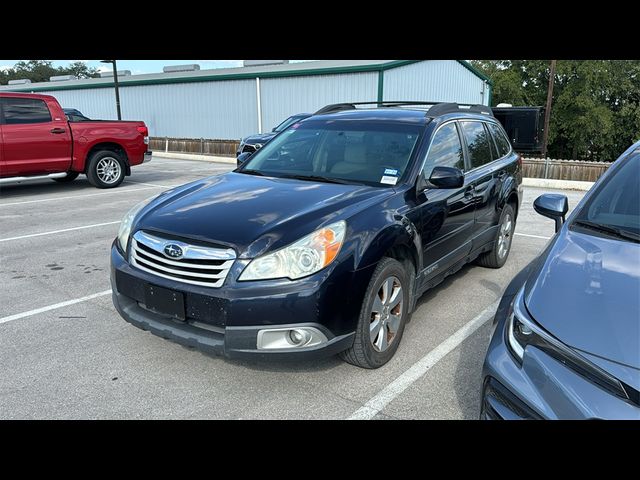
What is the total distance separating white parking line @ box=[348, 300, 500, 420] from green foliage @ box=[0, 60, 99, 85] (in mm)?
88448

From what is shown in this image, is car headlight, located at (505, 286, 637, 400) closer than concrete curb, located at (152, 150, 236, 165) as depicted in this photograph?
Yes

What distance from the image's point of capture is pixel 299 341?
2908 mm

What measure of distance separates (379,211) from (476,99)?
2897 cm

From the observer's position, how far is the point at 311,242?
2955 mm

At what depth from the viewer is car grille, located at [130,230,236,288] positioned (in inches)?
115

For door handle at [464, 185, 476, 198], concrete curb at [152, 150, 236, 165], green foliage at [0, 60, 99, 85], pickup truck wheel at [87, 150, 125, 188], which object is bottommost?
concrete curb at [152, 150, 236, 165]

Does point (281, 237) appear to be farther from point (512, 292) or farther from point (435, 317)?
point (435, 317)

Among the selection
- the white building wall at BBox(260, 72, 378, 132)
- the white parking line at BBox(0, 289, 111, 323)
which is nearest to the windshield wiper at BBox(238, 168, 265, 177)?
the white parking line at BBox(0, 289, 111, 323)

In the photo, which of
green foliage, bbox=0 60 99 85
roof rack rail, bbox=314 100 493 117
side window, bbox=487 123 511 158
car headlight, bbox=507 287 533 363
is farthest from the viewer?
green foliage, bbox=0 60 99 85

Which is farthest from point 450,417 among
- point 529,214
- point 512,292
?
point 529,214

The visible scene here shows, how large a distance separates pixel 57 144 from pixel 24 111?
0.86m

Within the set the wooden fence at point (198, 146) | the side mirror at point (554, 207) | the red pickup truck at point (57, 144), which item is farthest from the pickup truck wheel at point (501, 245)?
the wooden fence at point (198, 146)

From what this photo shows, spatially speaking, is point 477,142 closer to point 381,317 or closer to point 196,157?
point 381,317

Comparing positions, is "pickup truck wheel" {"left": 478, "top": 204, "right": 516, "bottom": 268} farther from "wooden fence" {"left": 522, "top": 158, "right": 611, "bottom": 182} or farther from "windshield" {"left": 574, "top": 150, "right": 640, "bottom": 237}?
"wooden fence" {"left": 522, "top": 158, "right": 611, "bottom": 182}
